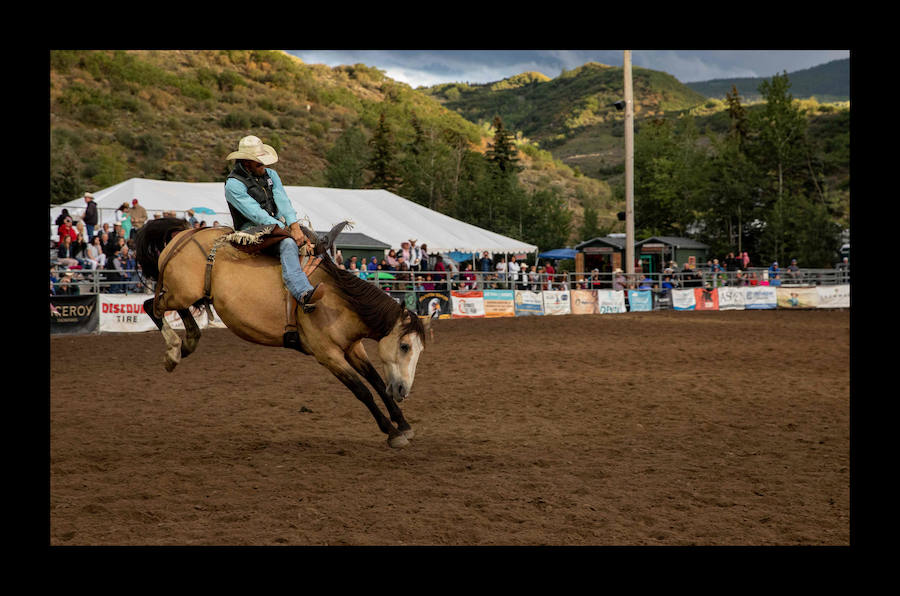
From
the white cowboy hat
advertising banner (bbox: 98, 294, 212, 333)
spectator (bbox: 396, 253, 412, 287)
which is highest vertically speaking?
the white cowboy hat

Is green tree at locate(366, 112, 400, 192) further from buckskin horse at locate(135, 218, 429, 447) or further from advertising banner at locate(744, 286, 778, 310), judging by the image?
buckskin horse at locate(135, 218, 429, 447)

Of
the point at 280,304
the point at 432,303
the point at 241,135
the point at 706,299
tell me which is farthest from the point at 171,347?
the point at 241,135

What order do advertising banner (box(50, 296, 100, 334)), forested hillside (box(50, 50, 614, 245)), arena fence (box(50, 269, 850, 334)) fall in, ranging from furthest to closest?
forested hillside (box(50, 50, 614, 245)) → arena fence (box(50, 269, 850, 334)) → advertising banner (box(50, 296, 100, 334))

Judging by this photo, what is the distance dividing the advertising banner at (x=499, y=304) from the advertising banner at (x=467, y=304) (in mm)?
201

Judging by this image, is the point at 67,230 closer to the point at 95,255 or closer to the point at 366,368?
the point at 95,255

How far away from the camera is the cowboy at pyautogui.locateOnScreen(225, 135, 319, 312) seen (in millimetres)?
5203

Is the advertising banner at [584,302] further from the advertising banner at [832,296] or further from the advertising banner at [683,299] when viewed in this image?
the advertising banner at [832,296]

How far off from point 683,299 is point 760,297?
347cm

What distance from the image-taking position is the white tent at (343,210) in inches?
972

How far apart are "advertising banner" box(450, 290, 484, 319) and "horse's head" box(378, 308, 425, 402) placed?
58.5 feet

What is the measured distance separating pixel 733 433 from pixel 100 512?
239 inches

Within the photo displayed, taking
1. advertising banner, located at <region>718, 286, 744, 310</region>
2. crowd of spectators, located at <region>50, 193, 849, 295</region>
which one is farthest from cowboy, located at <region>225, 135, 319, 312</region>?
advertising banner, located at <region>718, 286, 744, 310</region>

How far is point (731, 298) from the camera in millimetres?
29156

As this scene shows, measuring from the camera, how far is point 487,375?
12.4 m
